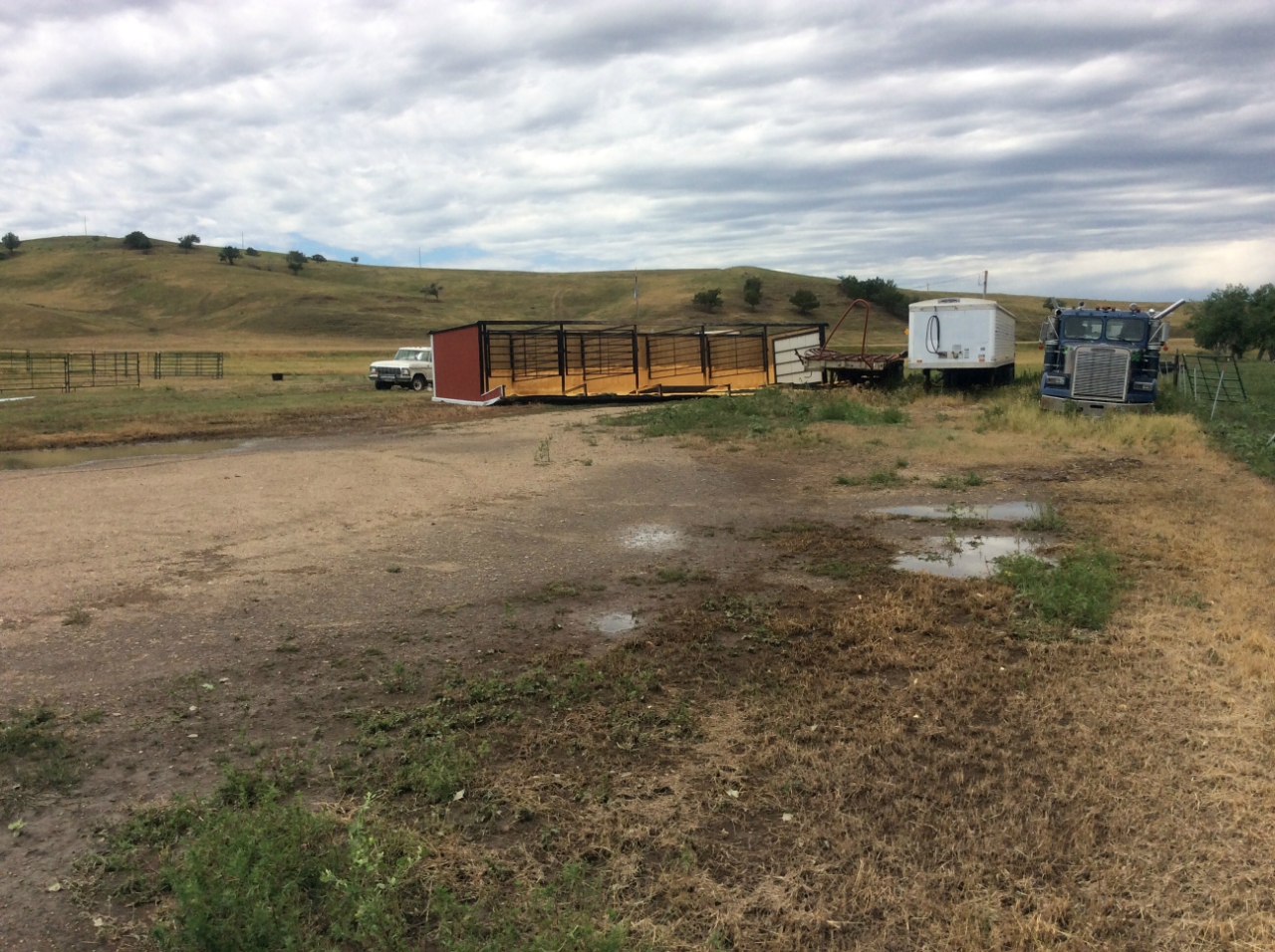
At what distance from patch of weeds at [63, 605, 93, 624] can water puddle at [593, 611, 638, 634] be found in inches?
139

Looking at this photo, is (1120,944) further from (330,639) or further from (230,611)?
(230,611)

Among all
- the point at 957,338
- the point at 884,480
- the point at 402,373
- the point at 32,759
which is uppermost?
the point at 957,338

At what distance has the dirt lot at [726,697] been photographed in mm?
3484

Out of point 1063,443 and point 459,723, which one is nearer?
point 459,723

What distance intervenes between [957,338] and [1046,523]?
18.6 metres

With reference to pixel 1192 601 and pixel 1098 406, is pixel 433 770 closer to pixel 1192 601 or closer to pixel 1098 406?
pixel 1192 601

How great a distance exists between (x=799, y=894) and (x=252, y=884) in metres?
1.90

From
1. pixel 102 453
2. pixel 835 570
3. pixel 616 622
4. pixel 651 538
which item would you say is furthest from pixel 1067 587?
pixel 102 453

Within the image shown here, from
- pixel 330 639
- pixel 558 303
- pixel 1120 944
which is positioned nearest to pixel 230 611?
pixel 330 639

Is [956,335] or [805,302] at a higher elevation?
[805,302]

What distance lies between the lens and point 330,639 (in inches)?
251

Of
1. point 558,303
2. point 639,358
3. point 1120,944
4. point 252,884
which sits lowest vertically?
point 1120,944

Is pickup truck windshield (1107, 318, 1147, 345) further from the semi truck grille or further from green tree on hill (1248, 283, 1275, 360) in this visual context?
green tree on hill (1248, 283, 1275, 360)

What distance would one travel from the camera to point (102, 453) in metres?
17.2
